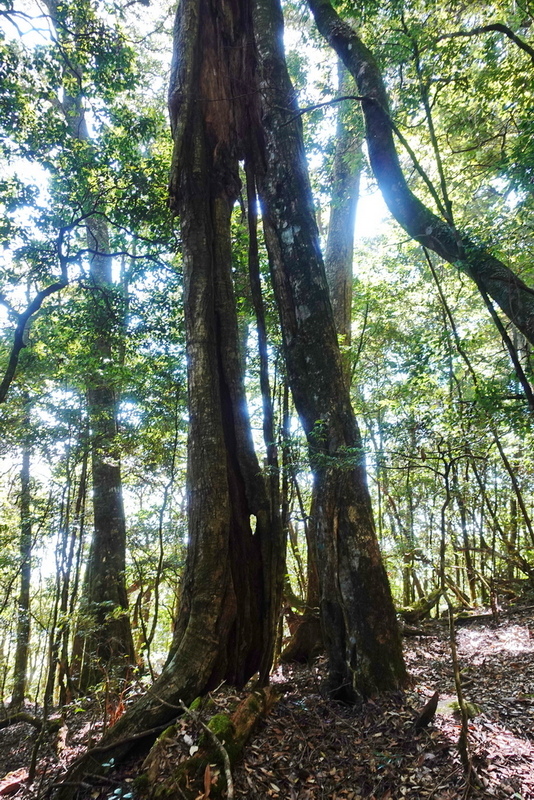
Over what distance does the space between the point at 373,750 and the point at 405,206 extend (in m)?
5.26

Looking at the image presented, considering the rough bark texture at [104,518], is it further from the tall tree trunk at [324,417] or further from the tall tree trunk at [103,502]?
the tall tree trunk at [324,417]

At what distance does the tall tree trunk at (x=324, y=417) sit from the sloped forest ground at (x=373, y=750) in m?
0.36

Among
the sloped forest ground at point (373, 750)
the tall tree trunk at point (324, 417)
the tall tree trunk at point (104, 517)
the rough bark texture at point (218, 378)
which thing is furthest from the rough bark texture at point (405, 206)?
the tall tree trunk at point (104, 517)

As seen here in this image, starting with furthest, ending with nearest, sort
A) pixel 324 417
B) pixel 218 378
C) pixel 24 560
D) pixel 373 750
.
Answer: pixel 24 560 < pixel 218 378 < pixel 324 417 < pixel 373 750

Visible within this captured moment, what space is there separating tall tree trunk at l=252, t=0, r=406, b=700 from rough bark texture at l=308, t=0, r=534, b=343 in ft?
3.18

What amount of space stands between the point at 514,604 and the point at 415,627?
2.17m

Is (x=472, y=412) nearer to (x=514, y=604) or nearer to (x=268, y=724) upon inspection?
(x=268, y=724)

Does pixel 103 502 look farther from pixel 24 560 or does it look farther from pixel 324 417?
pixel 324 417

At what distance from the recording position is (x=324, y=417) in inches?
169

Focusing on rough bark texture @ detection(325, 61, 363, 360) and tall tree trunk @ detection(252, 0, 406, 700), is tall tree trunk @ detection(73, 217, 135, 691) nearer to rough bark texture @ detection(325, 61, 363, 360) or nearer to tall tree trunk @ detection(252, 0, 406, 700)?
tall tree trunk @ detection(252, 0, 406, 700)

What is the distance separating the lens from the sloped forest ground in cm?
269

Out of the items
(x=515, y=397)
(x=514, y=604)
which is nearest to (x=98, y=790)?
(x=515, y=397)

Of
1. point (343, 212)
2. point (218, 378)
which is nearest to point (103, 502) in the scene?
point (218, 378)

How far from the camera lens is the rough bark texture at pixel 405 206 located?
166 inches
